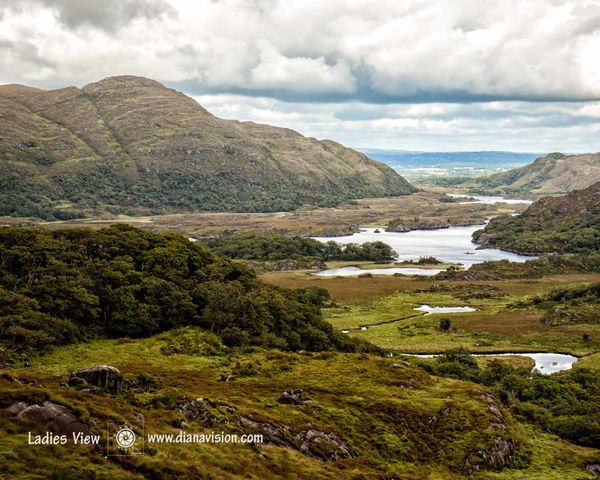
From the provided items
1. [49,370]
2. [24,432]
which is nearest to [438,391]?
[49,370]

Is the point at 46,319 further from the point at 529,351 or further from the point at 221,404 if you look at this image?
the point at 529,351


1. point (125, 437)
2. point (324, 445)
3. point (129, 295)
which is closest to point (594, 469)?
point (324, 445)

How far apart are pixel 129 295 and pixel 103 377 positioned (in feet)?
126

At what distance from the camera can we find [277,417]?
157ft

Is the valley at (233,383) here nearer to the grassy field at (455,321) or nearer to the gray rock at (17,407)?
the gray rock at (17,407)

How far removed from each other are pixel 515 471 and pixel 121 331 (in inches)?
2070

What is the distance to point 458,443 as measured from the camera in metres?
51.9

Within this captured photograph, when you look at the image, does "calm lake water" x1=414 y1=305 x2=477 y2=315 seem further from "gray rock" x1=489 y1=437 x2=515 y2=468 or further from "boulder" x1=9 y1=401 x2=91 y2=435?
"boulder" x1=9 y1=401 x2=91 y2=435

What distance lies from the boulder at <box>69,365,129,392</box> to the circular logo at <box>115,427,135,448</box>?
35.1 feet

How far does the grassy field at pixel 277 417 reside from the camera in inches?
1259

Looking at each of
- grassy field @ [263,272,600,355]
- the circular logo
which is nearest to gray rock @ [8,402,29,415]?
the circular logo

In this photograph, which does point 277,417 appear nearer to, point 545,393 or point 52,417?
point 52,417

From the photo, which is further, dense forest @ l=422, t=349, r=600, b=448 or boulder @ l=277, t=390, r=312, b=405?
dense forest @ l=422, t=349, r=600, b=448

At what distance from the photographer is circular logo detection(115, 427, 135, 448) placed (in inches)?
1291
